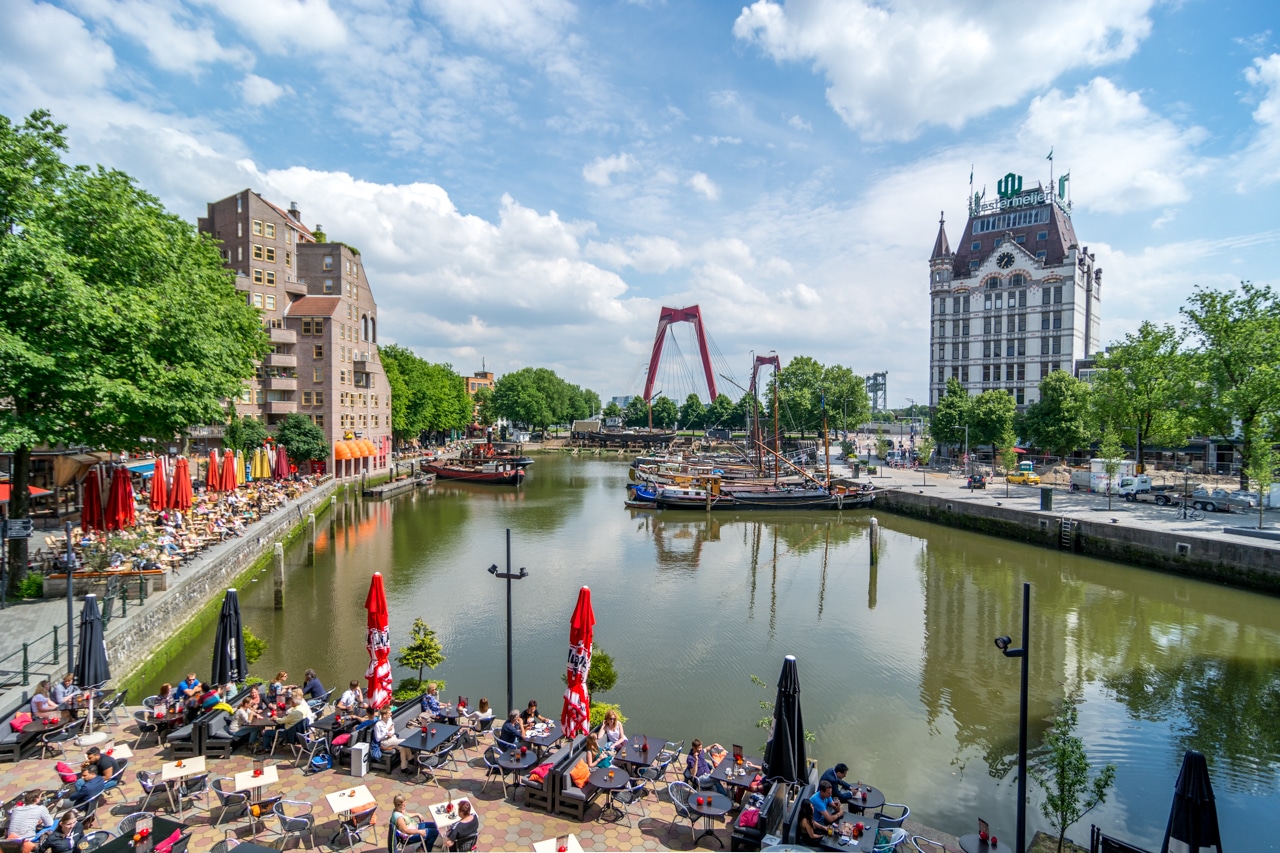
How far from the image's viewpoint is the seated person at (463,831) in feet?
23.0

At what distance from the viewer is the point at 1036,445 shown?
2020 inches

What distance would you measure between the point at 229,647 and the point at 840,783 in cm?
982

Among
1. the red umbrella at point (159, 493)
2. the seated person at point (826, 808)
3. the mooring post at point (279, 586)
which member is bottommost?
the mooring post at point (279, 586)

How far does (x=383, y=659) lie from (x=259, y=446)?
35.6m

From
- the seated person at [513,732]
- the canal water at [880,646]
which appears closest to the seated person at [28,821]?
the seated person at [513,732]

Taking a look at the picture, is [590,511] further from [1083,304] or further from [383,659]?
[1083,304]

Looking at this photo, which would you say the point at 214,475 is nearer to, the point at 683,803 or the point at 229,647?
the point at 229,647

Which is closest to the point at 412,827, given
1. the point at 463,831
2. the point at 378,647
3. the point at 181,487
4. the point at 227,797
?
the point at 463,831

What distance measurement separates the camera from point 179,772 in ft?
25.9

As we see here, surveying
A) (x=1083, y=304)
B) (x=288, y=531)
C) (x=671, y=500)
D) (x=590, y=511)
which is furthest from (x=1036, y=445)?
(x=288, y=531)

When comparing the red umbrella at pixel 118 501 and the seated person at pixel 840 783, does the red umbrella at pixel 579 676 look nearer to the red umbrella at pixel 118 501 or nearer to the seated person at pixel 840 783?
the seated person at pixel 840 783

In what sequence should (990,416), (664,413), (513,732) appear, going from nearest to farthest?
(513,732), (990,416), (664,413)

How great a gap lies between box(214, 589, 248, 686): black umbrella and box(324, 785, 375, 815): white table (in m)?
4.56

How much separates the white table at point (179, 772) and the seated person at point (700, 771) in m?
6.10
